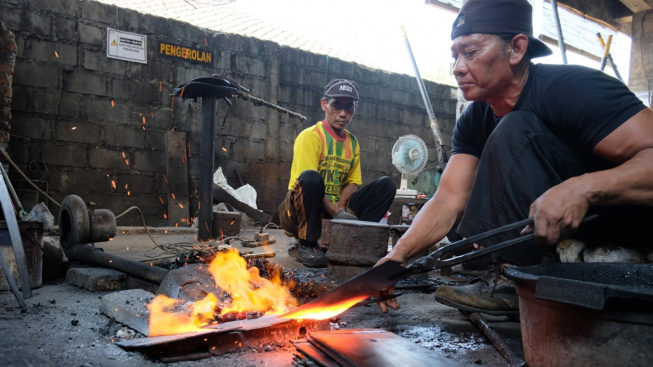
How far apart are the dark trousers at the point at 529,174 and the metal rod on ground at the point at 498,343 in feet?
1.30

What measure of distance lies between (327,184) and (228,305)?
242cm

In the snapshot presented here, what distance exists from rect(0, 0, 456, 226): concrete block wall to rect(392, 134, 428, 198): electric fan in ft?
7.48

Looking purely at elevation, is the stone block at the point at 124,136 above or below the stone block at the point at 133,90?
below

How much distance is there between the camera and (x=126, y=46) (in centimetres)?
719

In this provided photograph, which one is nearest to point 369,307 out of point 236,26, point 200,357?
point 200,357

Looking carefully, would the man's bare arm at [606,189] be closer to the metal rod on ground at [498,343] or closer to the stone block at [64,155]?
the metal rod on ground at [498,343]

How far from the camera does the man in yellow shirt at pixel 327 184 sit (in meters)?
4.34

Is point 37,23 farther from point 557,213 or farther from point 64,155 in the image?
point 557,213

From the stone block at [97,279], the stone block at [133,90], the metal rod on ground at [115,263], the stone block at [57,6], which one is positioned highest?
the stone block at [57,6]

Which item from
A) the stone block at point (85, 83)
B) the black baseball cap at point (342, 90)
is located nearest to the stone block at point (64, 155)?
the stone block at point (85, 83)

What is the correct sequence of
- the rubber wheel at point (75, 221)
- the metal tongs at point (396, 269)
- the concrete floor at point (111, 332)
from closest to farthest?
the metal tongs at point (396, 269)
the concrete floor at point (111, 332)
the rubber wheel at point (75, 221)

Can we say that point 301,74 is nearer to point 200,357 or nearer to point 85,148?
point 85,148

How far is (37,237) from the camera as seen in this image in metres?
3.17

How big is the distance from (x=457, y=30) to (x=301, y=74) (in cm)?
685
